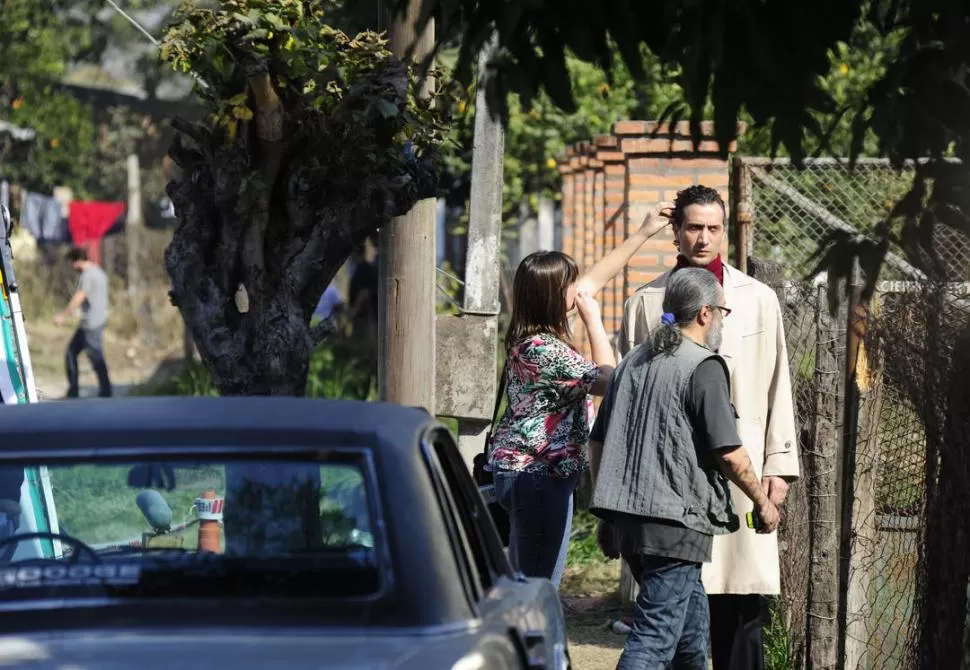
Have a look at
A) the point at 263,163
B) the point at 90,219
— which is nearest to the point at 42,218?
the point at 90,219

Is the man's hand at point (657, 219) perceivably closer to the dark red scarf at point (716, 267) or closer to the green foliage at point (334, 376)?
the dark red scarf at point (716, 267)

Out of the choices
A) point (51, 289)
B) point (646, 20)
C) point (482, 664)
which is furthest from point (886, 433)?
point (51, 289)

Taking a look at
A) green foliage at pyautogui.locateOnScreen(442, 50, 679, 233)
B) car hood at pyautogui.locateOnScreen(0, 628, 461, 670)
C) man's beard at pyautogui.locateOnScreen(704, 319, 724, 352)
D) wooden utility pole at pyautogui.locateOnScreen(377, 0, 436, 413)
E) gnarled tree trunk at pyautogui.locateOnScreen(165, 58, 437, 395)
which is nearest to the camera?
car hood at pyautogui.locateOnScreen(0, 628, 461, 670)

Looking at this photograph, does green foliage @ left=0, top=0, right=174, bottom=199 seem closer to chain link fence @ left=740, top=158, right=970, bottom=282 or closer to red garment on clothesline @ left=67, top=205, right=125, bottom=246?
red garment on clothesline @ left=67, top=205, right=125, bottom=246

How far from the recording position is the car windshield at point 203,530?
3119 millimetres

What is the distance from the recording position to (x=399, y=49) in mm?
6031

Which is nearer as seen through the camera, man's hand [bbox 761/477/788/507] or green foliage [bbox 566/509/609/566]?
man's hand [bbox 761/477/788/507]

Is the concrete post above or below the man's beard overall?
above

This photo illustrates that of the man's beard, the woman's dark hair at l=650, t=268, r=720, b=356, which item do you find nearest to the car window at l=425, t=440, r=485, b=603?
the woman's dark hair at l=650, t=268, r=720, b=356

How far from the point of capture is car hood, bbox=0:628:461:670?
9.11ft

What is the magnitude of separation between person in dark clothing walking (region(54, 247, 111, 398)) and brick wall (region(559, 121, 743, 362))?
669cm

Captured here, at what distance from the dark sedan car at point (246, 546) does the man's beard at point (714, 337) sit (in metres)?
1.75

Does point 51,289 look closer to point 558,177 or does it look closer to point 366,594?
point 558,177

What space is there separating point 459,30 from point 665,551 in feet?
6.82
